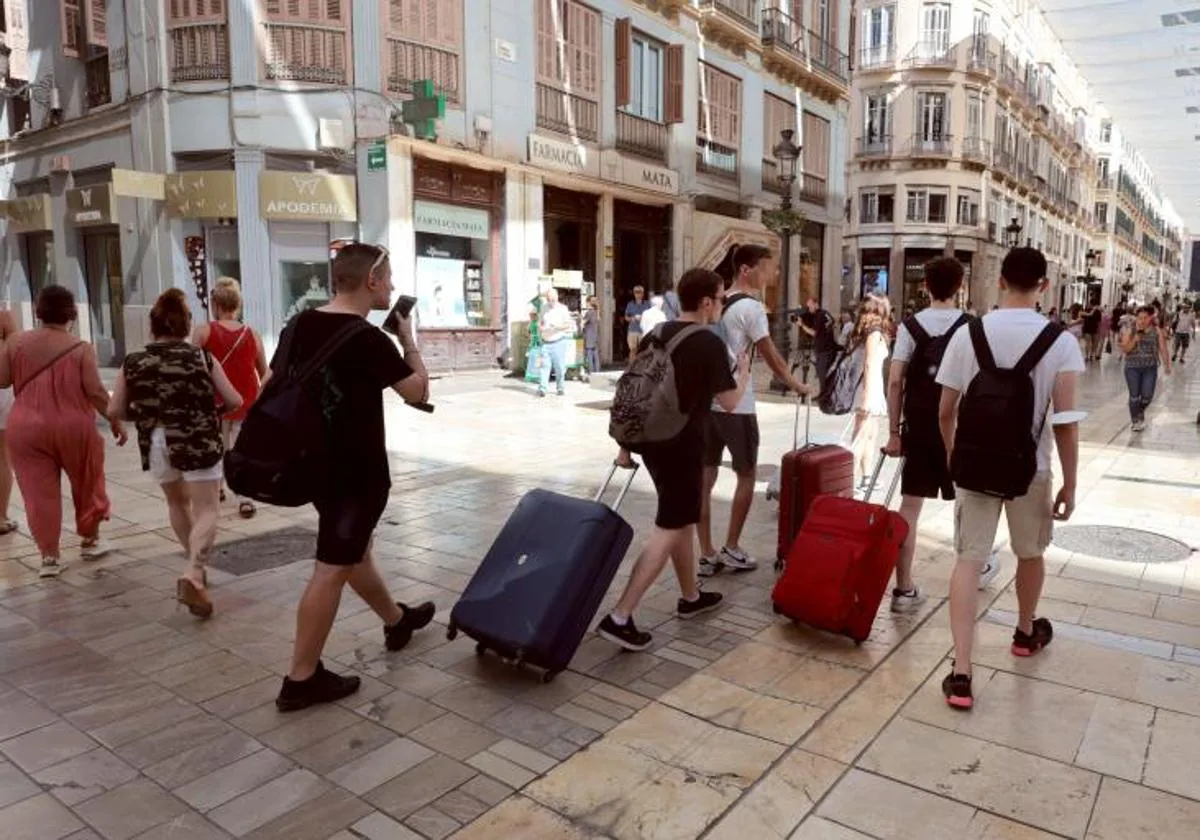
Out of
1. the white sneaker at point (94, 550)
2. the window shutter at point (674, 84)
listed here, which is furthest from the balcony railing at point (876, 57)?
the white sneaker at point (94, 550)

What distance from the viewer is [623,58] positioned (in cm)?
1822

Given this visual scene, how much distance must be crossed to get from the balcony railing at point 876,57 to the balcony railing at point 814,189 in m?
16.3

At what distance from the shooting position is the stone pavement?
2.71 meters

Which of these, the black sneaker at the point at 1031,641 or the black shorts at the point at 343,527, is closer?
the black shorts at the point at 343,527

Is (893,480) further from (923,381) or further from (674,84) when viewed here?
(674,84)

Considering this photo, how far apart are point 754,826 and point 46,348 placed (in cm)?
454

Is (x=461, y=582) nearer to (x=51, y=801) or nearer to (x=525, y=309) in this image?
(x=51, y=801)

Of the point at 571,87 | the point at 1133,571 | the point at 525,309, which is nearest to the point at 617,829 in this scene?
the point at 1133,571

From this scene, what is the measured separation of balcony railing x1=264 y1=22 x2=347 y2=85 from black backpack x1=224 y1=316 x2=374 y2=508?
12.7m

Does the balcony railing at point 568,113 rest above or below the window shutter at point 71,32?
below

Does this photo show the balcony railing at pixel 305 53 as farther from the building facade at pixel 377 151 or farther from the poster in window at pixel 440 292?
the poster in window at pixel 440 292

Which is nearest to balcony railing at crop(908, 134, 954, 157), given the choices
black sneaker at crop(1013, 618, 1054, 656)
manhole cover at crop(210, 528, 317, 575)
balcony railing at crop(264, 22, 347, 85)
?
balcony railing at crop(264, 22, 347, 85)

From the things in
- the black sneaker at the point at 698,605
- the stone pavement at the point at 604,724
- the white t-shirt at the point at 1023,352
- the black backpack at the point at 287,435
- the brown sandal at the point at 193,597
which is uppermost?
the white t-shirt at the point at 1023,352

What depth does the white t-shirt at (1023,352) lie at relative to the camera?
3320 mm
